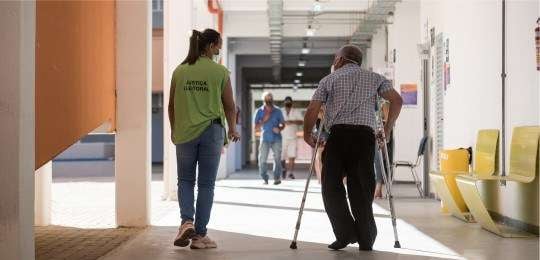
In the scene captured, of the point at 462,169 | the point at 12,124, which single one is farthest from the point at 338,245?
the point at 462,169

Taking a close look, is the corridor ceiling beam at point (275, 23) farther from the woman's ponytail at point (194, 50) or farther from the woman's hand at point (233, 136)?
the woman's hand at point (233, 136)

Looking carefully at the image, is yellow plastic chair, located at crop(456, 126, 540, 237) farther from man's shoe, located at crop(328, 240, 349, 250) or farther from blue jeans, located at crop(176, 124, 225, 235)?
blue jeans, located at crop(176, 124, 225, 235)

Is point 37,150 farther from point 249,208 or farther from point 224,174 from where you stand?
point 224,174

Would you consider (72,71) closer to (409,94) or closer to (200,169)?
(200,169)

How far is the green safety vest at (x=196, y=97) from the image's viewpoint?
5.26 meters

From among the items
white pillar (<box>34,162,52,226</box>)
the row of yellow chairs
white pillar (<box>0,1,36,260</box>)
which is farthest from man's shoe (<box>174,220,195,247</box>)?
the row of yellow chairs

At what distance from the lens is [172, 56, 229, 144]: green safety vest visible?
526 centimetres

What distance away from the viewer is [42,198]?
6863mm

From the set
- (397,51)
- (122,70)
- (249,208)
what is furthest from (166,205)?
(397,51)

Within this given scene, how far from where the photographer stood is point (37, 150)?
4.75m

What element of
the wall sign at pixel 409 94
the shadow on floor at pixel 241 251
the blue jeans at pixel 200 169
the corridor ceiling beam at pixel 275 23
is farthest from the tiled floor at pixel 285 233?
the corridor ceiling beam at pixel 275 23

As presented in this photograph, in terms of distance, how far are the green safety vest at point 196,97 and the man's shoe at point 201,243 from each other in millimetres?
666

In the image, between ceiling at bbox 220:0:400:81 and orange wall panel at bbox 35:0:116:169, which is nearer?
orange wall panel at bbox 35:0:116:169

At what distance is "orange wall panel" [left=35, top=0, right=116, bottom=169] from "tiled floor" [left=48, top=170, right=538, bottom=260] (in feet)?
2.86
